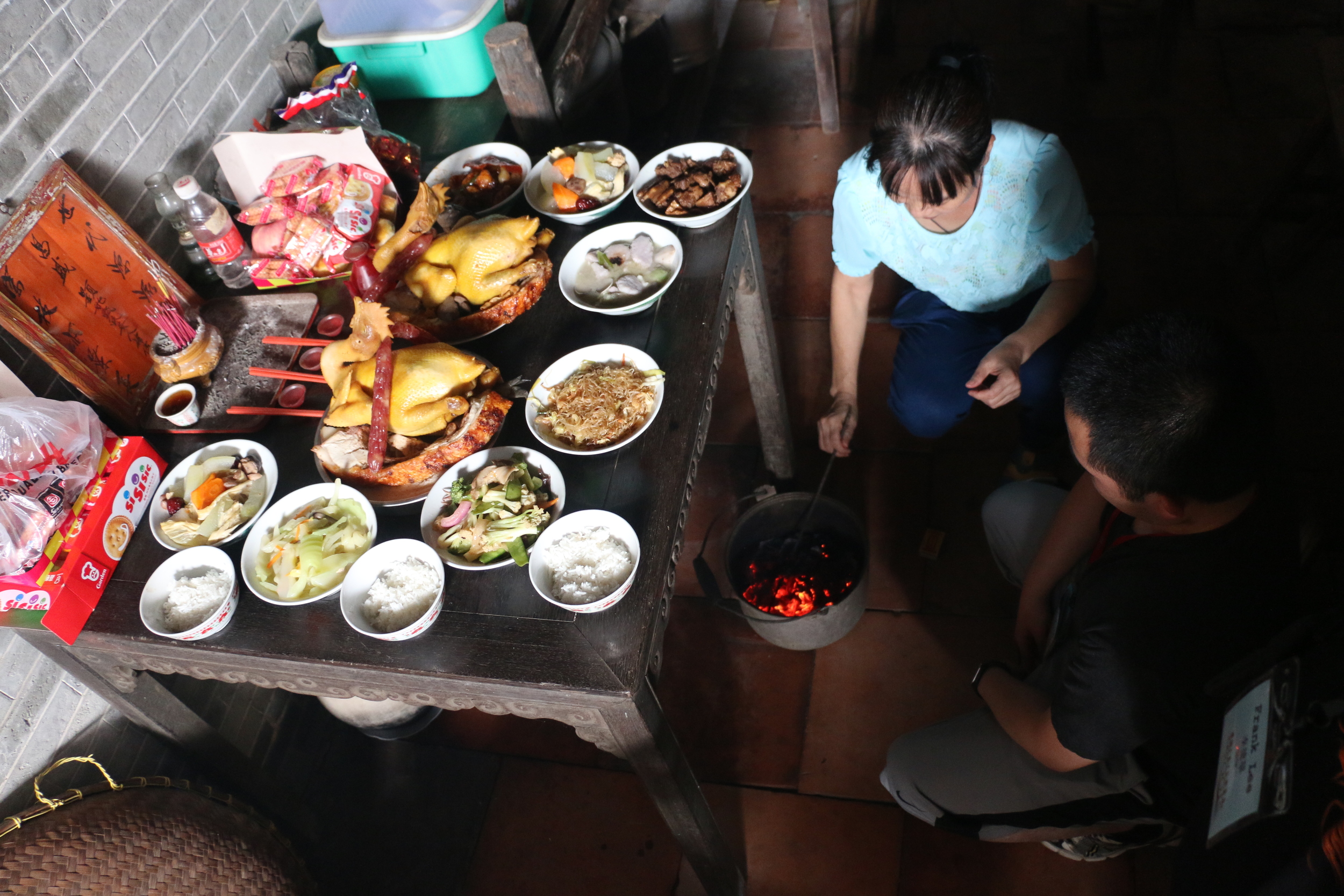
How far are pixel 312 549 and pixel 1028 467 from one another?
242cm

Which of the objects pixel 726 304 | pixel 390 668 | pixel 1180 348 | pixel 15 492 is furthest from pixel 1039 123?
pixel 15 492

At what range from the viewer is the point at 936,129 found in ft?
6.46

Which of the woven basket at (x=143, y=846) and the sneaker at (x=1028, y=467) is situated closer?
the woven basket at (x=143, y=846)

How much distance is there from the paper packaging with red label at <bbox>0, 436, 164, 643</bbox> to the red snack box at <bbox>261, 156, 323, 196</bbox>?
91 cm

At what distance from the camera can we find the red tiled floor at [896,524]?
3.01m

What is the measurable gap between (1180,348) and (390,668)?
5.56 feet

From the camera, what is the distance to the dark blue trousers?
2.72 metres

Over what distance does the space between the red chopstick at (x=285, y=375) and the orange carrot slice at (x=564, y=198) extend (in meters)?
0.86

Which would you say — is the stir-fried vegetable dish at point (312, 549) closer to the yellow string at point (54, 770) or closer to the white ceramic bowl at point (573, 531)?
the white ceramic bowl at point (573, 531)

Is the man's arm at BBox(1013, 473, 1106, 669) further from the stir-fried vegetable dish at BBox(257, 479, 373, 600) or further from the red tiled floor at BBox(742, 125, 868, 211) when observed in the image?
the red tiled floor at BBox(742, 125, 868, 211)

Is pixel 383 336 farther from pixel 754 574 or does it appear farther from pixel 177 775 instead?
pixel 177 775

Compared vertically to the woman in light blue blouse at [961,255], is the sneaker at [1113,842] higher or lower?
lower

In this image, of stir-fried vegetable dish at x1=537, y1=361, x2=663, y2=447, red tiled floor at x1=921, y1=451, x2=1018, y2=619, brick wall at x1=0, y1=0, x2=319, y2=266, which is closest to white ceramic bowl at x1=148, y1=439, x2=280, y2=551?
stir-fried vegetable dish at x1=537, y1=361, x2=663, y2=447

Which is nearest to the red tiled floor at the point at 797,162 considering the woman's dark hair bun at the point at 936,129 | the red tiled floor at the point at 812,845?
the woman's dark hair bun at the point at 936,129
